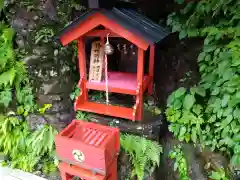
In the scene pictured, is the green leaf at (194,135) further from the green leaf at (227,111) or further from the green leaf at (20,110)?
the green leaf at (20,110)

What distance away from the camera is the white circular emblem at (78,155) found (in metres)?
3.26

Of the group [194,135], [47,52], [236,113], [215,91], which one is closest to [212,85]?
[215,91]

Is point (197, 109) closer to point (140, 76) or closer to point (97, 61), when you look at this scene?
point (140, 76)

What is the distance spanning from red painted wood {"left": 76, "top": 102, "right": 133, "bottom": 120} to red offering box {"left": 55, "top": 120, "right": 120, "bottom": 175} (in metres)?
0.60

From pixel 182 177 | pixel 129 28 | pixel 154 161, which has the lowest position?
pixel 182 177

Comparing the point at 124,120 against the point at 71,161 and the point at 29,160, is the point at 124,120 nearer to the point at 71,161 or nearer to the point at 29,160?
the point at 71,161

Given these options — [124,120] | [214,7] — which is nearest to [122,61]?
[124,120]

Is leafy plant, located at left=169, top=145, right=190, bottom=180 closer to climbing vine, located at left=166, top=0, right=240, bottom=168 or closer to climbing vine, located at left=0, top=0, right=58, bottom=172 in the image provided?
climbing vine, located at left=166, top=0, right=240, bottom=168

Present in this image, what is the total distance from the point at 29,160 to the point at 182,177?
283 cm

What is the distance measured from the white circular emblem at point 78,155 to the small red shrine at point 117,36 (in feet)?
3.62

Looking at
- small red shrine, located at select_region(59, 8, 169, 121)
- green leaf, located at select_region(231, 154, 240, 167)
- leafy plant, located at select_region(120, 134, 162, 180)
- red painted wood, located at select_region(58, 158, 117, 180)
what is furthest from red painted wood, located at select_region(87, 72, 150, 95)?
green leaf, located at select_region(231, 154, 240, 167)

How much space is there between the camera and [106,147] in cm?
314

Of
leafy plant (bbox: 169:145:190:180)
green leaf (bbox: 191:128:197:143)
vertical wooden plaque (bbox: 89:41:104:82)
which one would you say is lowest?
leafy plant (bbox: 169:145:190:180)

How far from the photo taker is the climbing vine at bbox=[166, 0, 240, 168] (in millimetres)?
3404
